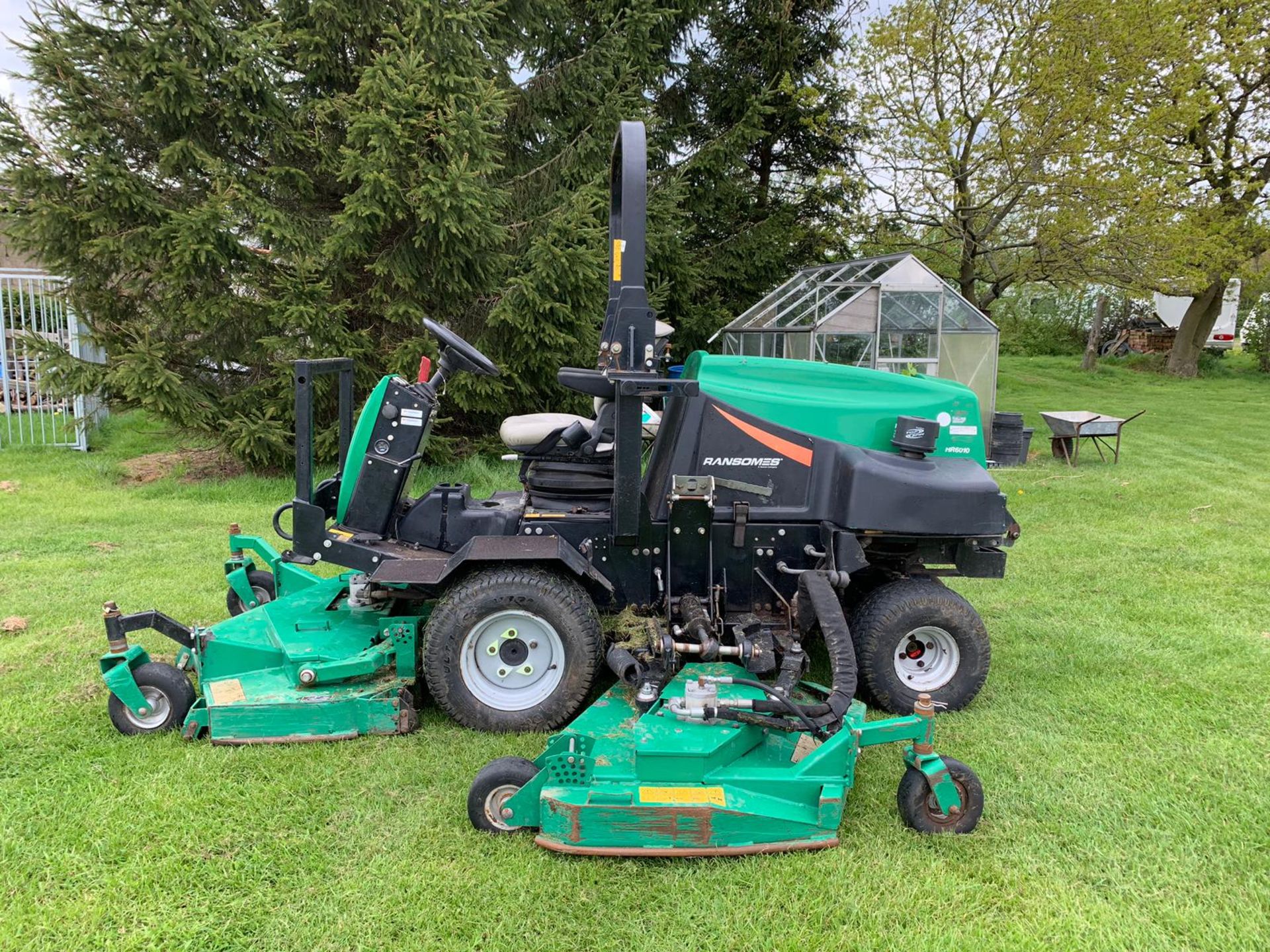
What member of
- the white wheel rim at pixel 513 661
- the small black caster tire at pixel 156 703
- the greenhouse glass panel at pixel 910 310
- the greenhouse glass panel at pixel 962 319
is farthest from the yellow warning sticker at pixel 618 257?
the greenhouse glass panel at pixel 962 319

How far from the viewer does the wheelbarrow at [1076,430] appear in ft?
36.5

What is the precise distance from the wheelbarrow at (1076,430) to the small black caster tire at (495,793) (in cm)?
1021

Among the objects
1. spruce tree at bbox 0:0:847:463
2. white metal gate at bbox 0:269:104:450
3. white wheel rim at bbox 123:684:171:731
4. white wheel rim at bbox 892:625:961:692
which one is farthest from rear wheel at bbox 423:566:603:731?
white metal gate at bbox 0:269:104:450

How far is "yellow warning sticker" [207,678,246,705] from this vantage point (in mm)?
3549

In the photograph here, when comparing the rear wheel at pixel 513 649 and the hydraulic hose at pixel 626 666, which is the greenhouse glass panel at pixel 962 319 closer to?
the rear wheel at pixel 513 649

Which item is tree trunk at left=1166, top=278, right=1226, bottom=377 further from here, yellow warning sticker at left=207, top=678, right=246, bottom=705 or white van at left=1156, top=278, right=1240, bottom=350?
yellow warning sticker at left=207, top=678, right=246, bottom=705

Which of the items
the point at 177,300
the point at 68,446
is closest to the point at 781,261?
the point at 177,300

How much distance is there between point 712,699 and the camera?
3.18 m

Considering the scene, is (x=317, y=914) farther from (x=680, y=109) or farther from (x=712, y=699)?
(x=680, y=109)

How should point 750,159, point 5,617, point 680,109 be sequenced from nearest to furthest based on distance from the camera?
point 5,617 < point 680,109 < point 750,159

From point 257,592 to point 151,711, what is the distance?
131 centimetres

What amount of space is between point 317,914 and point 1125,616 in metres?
4.93

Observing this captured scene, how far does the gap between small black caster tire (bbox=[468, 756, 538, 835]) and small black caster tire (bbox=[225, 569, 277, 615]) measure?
241 centimetres

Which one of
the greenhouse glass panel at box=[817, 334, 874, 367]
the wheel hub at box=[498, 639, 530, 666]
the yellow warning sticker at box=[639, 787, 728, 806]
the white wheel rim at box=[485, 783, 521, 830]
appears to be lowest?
the white wheel rim at box=[485, 783, 521, 830]
